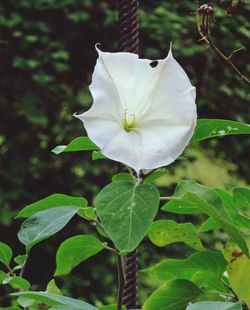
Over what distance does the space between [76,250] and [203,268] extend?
156mm

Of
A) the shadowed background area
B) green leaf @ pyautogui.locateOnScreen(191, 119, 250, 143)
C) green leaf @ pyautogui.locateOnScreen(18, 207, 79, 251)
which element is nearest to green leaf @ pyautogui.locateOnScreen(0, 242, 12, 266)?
green leaf @ pyautogui.locateOnScreen(18, 207, 79, 251)

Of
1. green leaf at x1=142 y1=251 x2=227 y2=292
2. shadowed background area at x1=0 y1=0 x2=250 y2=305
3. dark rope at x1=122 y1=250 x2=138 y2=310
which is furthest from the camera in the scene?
shadowed background area at x1=0 y1=0 x2=250 y2=305

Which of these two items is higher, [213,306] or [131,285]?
[213,306]

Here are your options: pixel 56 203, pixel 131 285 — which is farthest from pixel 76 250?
pixel 131 285

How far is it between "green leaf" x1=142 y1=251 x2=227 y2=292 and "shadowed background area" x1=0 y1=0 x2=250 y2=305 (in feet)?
6.22

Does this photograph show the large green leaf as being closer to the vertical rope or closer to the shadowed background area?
the vertical rope

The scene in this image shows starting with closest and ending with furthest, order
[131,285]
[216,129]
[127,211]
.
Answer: [127,211] < [216,129] < [131,285]

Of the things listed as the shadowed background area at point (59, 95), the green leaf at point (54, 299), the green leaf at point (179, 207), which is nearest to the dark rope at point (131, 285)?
the green leaf at point (179, 207)

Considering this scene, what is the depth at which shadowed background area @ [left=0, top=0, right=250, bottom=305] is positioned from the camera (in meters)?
3.03

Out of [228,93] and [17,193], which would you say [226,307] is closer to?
[17,193]

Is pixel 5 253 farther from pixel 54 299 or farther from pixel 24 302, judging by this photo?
pixel 54 299

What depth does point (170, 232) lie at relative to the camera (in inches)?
39.4

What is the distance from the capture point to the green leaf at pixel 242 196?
95 centimetres

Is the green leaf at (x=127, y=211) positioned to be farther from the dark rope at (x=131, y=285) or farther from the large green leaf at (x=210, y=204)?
the dark rope at (x=131, y=285)
